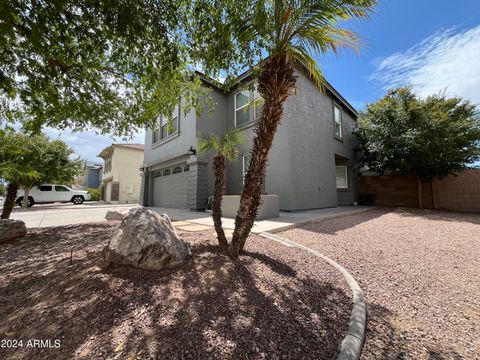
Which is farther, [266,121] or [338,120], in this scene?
[338,120]

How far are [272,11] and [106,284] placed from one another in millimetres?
4425

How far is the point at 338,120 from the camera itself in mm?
13859

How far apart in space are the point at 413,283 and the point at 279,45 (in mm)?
4117

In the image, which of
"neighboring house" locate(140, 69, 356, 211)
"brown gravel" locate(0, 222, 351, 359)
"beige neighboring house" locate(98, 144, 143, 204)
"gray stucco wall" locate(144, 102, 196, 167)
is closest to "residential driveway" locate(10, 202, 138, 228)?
"neighboring house" locate(140, 69, 356, 211)

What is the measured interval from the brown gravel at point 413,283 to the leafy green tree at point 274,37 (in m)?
2.00

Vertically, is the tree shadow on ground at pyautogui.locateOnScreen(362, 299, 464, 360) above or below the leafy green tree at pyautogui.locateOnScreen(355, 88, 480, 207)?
below

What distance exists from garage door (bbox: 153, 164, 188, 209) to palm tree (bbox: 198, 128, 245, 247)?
7.62 meters

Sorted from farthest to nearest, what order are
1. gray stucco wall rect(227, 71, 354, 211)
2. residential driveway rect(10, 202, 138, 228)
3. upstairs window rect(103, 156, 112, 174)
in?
upstairs window rect(103, 156, 112, 174) < gray stucco wall rect(227, 71, 354, 211) < residential driveway rect(10, 202, 138, 228)

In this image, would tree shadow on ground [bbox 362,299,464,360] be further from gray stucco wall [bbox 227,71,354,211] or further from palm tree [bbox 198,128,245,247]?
gray stucco wall [bbox 227,71,354,211]

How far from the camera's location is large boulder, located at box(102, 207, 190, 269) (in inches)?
111

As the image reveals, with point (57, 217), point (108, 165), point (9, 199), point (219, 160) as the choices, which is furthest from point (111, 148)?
point (219, 160)

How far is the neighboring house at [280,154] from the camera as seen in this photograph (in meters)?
9.70

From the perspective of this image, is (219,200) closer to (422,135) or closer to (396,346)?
(396,346)

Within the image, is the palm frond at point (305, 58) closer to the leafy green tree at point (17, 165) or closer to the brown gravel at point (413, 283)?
the brown gravel at point (413, 283)
